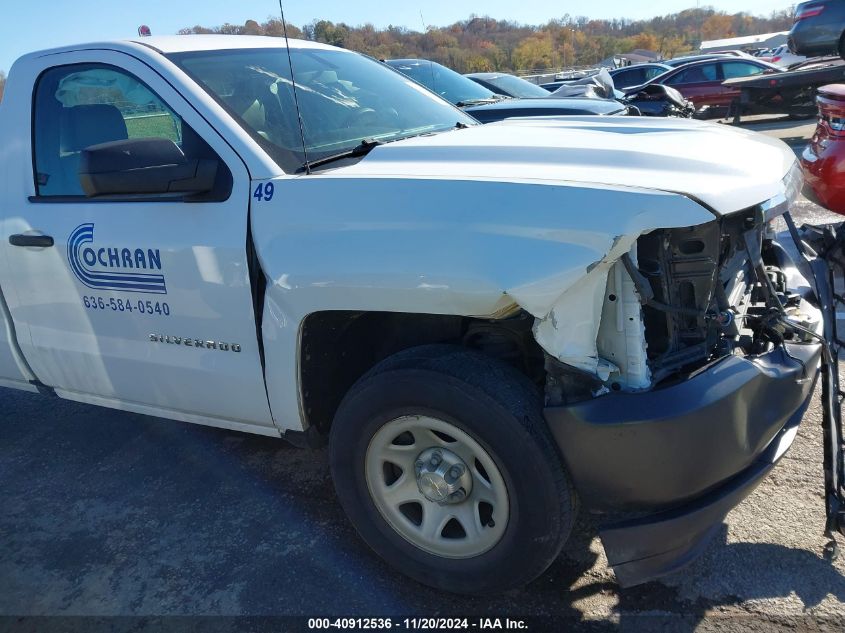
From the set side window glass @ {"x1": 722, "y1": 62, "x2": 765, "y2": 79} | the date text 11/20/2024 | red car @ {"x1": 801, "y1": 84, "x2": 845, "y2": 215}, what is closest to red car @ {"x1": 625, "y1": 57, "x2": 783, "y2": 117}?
side window glass @ {"x1": 722, "y1": 62, "x2": 765, "y2": 79}

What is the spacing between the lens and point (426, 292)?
6.99 ft

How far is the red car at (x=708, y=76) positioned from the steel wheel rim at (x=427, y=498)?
15865 mm

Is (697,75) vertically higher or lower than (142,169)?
lower

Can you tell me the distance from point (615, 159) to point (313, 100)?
4.71 feet

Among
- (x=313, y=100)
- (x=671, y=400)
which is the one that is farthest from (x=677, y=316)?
(x=313, y=100)

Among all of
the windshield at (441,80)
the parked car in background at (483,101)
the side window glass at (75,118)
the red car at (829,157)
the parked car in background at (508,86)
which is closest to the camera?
the side window glass at (75,118)

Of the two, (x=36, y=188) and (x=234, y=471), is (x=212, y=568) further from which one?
(x=36, y=188)

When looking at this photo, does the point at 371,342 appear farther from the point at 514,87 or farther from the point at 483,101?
the point at 514,87

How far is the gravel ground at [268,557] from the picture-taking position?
7.78 feet

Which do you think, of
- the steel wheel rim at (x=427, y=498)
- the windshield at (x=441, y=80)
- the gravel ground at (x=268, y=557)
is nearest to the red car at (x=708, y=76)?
the windshield at (x=441, y=80)

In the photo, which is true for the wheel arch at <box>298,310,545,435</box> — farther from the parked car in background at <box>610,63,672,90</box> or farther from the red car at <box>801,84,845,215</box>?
the parked car in background at <box>610,63,672,90</box>

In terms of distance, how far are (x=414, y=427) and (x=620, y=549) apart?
0.75 m

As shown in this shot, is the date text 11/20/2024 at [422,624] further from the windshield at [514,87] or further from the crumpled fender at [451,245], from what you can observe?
the windshield at [514,87]

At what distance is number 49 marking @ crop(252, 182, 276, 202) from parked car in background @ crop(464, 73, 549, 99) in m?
7.30
